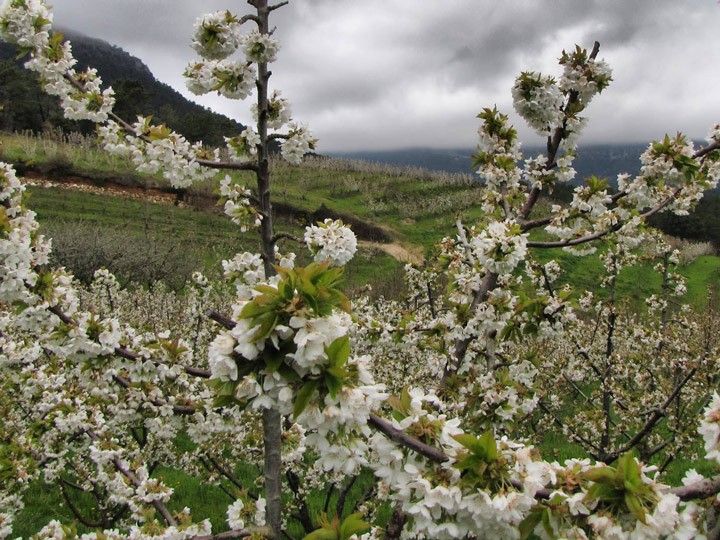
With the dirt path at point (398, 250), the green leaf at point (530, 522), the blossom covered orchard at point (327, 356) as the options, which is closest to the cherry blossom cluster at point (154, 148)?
the blossom covered orchard at point (327, 356)

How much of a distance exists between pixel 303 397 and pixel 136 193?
130ft

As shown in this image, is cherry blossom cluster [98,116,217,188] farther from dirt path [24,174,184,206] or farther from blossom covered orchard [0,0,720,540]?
dirt path [24,174,184,206]

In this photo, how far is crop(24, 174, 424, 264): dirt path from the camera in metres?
34.4

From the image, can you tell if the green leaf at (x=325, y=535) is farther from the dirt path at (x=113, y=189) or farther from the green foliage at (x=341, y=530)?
the dirt path at (x=113, y=189)

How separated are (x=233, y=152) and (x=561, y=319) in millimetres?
2727

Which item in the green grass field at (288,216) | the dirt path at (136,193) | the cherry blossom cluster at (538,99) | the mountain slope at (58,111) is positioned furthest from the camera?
the mountain slope at (58,111)

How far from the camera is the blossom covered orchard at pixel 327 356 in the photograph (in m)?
1.57

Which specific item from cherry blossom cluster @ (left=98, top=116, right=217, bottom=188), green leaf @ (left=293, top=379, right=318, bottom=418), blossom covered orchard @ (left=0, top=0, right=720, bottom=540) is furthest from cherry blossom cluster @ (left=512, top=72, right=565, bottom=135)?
green leaf @ (left=293, top=379, right=318, bottom=418)

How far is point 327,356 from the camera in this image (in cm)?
154

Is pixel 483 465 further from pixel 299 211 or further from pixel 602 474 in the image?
pixel 299 211

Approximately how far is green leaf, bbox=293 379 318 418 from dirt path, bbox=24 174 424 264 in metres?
31.5

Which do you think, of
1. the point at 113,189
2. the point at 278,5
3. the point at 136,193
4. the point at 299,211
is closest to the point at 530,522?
the point at 278,5

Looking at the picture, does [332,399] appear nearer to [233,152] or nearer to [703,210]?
[233,152]

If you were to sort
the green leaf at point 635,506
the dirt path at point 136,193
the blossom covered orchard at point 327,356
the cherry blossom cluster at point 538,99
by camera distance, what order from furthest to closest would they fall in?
1. the dirt path at point 136,193
2. the cherry blossom cluster at point 538,99
3. the blossom covered orchard at point 327,356
4. the green leaf at point 635,506
